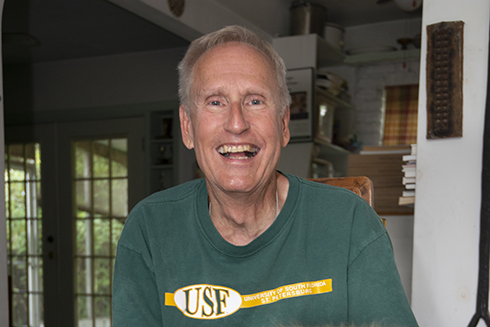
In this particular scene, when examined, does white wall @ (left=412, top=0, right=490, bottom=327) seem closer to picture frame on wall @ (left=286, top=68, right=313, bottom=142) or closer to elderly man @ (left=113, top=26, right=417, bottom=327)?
elderly man @ (left=113, top=26, right=417, bottom=327)

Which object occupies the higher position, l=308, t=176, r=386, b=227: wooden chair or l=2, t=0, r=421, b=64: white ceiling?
l=2, t=0, r=421, b=64: white ceiling

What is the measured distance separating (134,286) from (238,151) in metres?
0.39

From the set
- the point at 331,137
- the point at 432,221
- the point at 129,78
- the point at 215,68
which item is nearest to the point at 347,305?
the point at 215,68

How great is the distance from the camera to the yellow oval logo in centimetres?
100

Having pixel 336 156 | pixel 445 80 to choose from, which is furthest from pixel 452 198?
pixel 336 156

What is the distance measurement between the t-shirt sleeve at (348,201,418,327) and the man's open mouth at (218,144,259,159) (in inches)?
11.1

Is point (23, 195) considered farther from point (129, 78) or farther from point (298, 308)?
point (298, 308)

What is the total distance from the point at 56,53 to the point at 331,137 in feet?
9.78

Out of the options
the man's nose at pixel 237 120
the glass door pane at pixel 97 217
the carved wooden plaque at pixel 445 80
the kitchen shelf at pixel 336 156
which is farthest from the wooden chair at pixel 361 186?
the glass door pane at pixel 97 217

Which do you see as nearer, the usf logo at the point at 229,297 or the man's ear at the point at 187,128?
the usf logo at the point at 229,297

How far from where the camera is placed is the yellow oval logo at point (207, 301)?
100cm

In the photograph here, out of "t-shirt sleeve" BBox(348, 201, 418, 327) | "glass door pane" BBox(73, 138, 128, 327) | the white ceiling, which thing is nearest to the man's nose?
"t-shirt sleeve" BBox(348, 201, 418, 327)

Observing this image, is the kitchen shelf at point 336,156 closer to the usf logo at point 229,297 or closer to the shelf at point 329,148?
the shelf at point 329,148

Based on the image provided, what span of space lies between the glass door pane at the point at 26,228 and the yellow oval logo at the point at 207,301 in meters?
4.36
